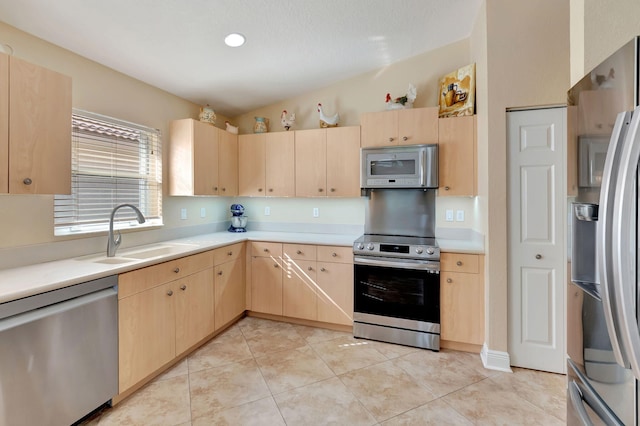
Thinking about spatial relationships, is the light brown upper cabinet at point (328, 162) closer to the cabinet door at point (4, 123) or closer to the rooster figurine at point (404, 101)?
the rooster figurine at point (404, 101)

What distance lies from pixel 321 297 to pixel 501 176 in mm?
1901

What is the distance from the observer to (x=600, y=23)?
42.4 inches

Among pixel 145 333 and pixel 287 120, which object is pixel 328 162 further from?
pixel 145 333

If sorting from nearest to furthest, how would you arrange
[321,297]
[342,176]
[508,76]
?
[508,76] → [321,297] → [342,176]

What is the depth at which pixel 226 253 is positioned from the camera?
2900mm

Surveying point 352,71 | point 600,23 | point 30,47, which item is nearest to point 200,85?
point 30,47

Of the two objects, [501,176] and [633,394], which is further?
[501,176]

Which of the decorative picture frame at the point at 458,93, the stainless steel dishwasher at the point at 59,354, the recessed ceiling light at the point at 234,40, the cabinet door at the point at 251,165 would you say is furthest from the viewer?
the cabinet door at the point at 251,165

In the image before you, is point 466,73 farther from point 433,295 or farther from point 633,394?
point 633,394

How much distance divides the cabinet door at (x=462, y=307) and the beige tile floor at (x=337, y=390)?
172 millimetres

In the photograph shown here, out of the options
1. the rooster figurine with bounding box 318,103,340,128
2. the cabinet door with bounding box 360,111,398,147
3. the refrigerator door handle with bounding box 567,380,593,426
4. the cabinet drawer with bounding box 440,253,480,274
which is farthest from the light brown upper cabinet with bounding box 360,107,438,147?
the refrigerator door handle with bounding box 567,380,593,426

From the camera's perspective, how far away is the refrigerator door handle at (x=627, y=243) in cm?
71

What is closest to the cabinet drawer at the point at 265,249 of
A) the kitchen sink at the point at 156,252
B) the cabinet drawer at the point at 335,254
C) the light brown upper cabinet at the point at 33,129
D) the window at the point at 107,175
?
the cabinet drawer at the point at 335,254

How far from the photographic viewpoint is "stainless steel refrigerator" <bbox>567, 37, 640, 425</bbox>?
73 cm
